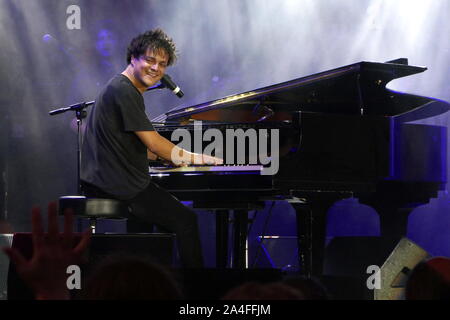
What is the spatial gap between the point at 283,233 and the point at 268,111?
2211 millimetres

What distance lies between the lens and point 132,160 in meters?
3.34

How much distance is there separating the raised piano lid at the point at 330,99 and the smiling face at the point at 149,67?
0.62 metres

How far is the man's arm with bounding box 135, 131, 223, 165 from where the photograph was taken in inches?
130

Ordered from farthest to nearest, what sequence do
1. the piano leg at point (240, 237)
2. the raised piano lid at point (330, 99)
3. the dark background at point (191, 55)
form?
the dark background at point (191, 55) → the piano leg at point (240, 237) → the raised piano lid at point (330, 99)

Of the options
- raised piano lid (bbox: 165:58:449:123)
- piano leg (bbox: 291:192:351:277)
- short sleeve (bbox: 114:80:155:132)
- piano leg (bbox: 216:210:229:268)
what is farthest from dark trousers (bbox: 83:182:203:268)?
raised piano lid (bbox: 165:58:449:123)

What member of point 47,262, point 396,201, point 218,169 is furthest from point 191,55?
point 47,262

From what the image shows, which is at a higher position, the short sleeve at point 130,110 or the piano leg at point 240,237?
the short sleeve at point 130,110

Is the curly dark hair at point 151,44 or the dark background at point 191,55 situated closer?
the curly dark hair at point 151,44

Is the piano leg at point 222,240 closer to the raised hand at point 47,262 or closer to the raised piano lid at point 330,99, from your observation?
the raised piano lid at point 330,99

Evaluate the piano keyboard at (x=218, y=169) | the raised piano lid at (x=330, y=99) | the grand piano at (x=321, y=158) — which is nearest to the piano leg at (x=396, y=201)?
the grand piano at (x=321, y=158)

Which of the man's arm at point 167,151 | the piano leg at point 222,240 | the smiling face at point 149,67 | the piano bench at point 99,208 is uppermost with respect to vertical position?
the smiling face at point 149,67

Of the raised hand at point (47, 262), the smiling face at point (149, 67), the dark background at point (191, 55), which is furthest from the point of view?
the dark background at point (191, 55)

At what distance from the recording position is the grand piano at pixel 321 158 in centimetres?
350

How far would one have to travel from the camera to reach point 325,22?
6.29m
